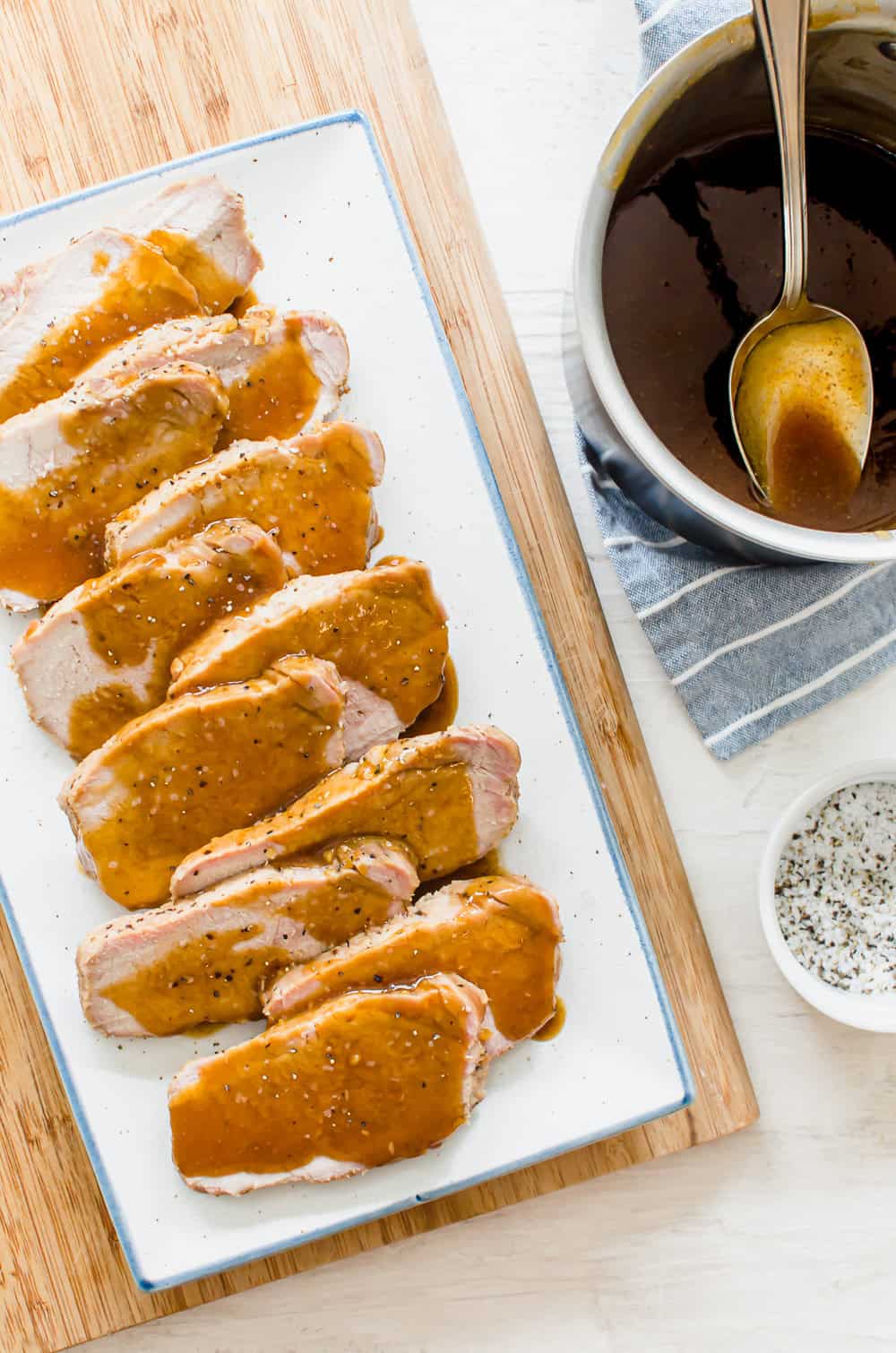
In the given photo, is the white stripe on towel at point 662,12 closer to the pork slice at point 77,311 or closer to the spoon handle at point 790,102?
the spoon handle at point 790,102

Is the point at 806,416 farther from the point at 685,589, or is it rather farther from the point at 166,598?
the point at 166,598

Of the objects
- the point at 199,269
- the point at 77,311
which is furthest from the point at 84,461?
the point at 199,269

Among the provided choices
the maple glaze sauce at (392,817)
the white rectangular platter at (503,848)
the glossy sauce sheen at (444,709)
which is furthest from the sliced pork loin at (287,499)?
the maple glaze sauce at (392,817)

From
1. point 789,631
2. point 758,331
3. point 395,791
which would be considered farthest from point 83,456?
point 789,631

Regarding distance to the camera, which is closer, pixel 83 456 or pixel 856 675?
pixel 83 456

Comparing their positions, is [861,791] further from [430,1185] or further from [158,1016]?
[158,1016]
